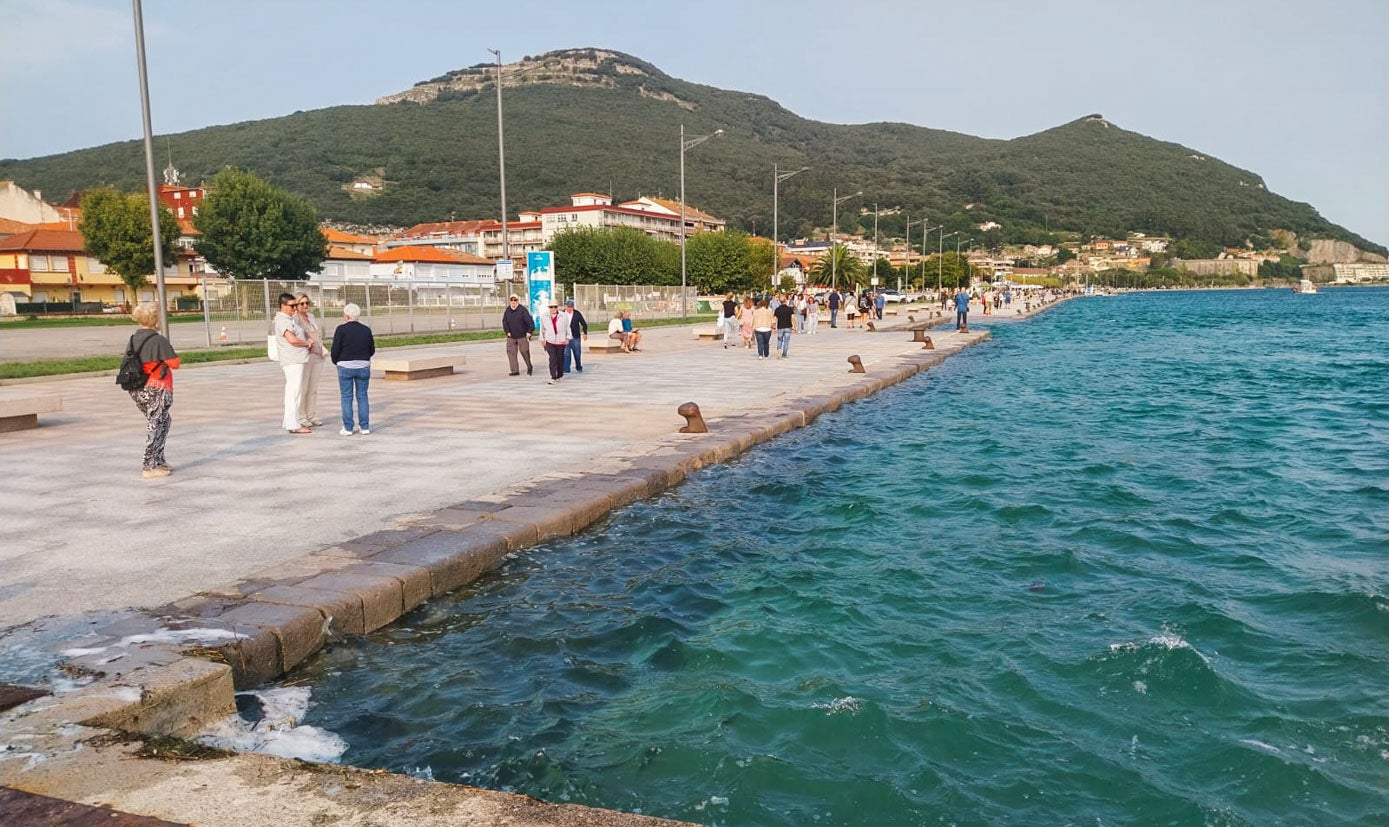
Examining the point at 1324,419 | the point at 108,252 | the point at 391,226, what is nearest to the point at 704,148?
the point at 391,226

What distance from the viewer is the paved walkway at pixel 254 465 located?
6344 mm

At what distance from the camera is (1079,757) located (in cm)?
480

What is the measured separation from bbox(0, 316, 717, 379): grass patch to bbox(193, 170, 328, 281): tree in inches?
1445

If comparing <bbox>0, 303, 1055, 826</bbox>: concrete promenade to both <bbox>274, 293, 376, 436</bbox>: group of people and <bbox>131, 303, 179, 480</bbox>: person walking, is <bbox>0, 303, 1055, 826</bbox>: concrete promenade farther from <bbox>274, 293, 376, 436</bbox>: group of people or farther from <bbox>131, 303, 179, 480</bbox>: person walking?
<bbox>274, 293, 376, 436</bbox>: group of people

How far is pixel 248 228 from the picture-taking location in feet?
212

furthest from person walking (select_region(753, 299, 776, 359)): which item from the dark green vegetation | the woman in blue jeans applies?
the dark green vegetation

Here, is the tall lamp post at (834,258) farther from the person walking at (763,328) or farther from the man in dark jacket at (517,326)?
the man in dark jacket at (517,326)

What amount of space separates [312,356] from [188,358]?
1391cm

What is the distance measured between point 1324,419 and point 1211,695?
51.2ft

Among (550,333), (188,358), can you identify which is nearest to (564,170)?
(188,358)

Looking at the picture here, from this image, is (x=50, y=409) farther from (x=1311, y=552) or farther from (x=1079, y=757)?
(x=1311, y=552)

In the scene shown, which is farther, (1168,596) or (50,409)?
(50,409)

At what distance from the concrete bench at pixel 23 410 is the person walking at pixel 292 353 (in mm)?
3290

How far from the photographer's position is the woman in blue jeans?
11.5 m
